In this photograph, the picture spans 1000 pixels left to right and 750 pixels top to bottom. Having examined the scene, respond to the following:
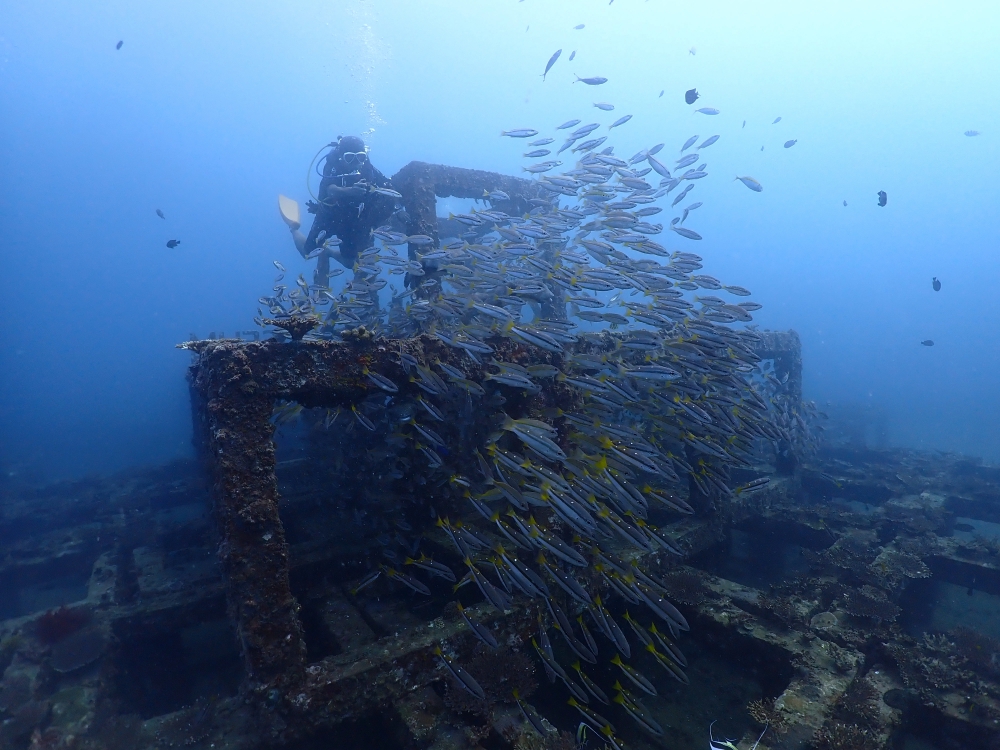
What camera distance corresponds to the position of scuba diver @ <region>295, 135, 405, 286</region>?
36.0ft

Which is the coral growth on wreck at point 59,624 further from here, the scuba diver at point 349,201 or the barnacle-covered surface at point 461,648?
the scuba diver at point 349,201

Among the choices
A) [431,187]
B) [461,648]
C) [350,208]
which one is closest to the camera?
[461,648]

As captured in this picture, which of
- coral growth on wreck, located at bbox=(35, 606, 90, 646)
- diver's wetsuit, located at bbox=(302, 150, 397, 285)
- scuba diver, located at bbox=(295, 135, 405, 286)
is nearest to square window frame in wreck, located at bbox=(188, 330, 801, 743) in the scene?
coral growth on wreck, located at bbox=(35, 606, 90, 646)

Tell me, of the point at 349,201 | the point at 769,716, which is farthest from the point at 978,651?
the point at 349,201

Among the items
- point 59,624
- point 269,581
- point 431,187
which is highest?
point 431,187

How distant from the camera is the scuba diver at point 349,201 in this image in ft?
36.0

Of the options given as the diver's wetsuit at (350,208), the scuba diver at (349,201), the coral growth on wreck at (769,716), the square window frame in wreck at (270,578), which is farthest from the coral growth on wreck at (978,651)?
the diver's wetsuit at (350,208)

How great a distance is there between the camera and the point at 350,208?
437 inches

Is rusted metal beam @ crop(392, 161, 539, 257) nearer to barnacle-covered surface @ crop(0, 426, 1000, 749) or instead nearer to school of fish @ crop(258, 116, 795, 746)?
school of fish @ crop(258, 116, 795, 746)

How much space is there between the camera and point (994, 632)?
721cm

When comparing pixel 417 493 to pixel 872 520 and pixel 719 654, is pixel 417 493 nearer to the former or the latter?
pixel 719 654

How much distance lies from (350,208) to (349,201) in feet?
0.62

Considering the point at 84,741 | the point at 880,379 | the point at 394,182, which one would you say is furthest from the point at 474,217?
the point at 880,379

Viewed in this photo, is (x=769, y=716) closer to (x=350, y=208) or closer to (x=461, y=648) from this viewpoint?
(x=461, y=648)
